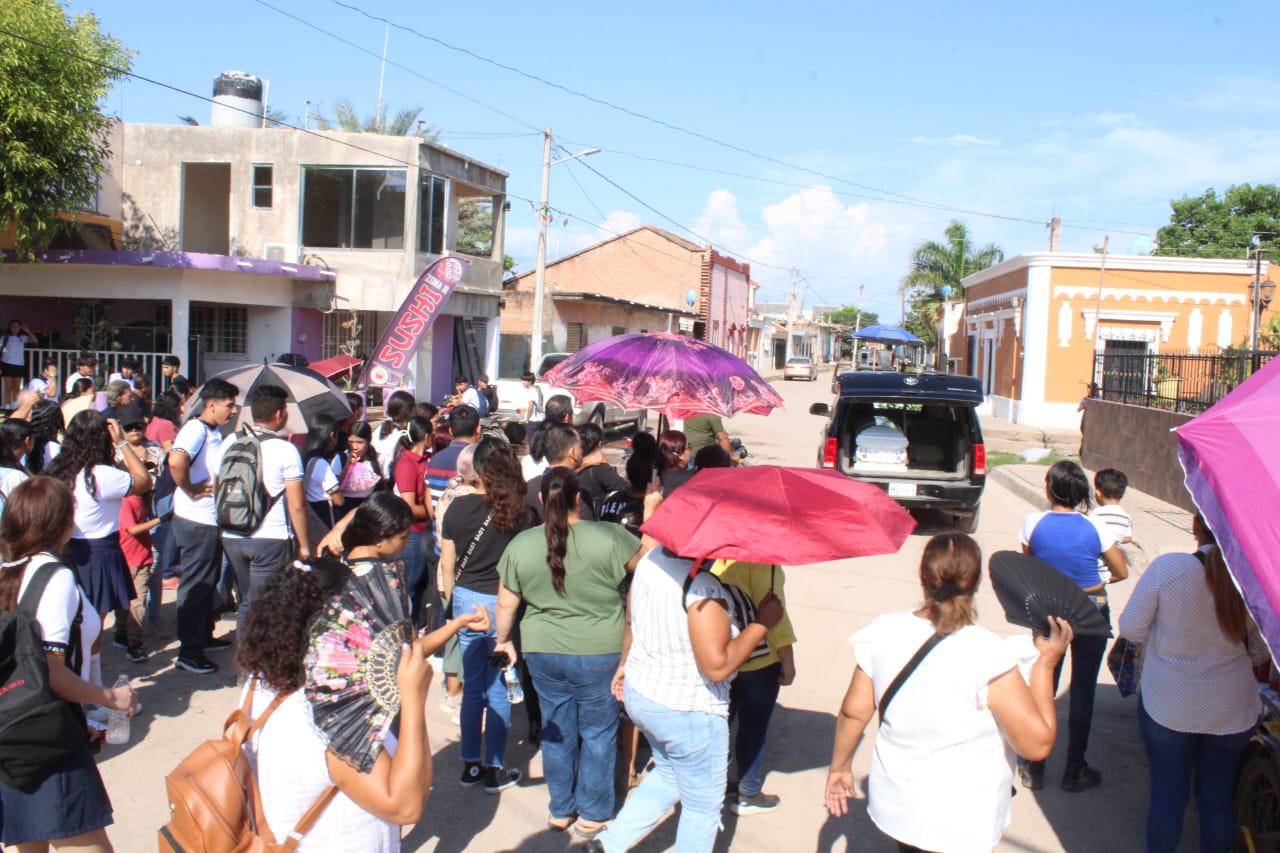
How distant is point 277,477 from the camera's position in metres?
5.78

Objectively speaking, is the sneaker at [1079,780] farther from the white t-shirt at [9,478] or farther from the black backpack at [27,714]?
the white t-shirt at [9,478]

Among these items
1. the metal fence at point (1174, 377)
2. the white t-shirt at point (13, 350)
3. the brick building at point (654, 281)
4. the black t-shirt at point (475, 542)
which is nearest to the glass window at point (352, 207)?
the white t-shirt at point (13, 350)

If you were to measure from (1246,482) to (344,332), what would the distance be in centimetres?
2074

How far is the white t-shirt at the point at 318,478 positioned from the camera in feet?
21.9

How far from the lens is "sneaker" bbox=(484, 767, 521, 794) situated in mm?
→ 4949

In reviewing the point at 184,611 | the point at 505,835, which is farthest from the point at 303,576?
the point at 184,611

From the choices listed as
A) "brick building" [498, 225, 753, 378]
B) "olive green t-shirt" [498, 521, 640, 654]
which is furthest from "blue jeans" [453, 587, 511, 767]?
"brick building" [498, 225, 753, 378]

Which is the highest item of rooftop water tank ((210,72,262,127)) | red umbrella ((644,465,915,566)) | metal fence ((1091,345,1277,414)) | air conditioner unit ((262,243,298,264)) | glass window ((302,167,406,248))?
rooftop water tank ((210,72,262,127))

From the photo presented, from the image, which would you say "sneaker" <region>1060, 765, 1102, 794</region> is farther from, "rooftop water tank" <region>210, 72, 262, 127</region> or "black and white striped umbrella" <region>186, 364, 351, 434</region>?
"rooftop water tank" <region>210, 72, 262, 127</region>

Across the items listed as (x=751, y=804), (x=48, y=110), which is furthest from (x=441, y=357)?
(x=751, y=804)

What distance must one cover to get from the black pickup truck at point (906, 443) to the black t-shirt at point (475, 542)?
655 centimetres

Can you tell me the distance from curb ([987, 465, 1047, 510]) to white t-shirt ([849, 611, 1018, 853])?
38.1ft

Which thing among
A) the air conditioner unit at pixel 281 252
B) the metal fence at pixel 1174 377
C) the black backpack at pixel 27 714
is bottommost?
the black backpack at pixel 27 714

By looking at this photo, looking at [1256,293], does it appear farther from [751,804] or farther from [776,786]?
[751,804]
